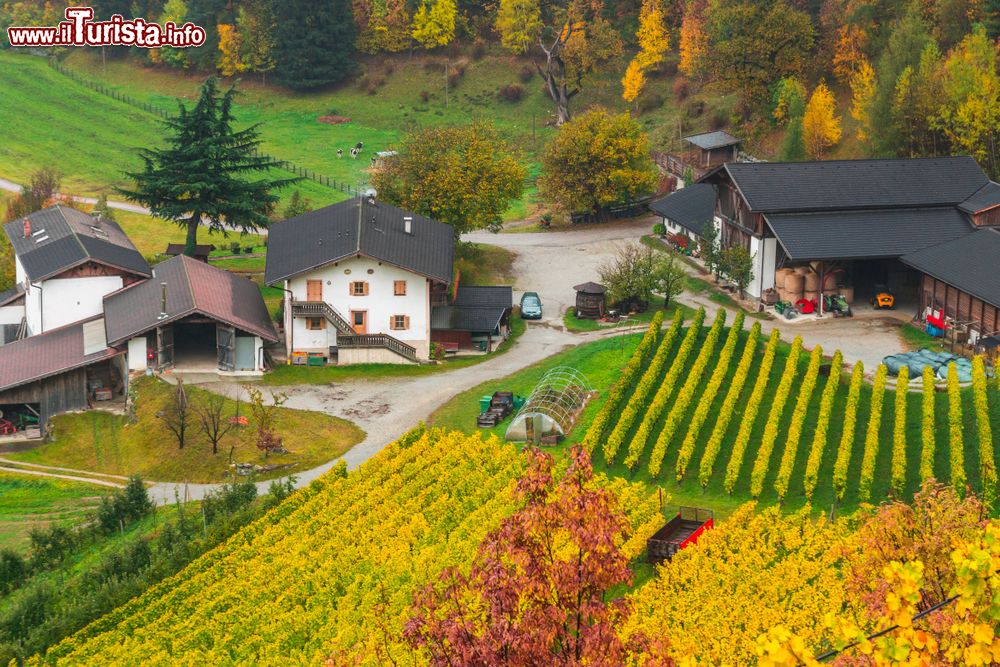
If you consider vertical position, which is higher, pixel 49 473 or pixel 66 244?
pixel 66 244

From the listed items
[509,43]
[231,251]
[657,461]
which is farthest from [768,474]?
[509,43]

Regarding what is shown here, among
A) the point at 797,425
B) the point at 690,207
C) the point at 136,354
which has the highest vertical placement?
the point at 690,207

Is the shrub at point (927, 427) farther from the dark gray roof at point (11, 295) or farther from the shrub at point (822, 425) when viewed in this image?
the dark gray roof at point (11, 295)

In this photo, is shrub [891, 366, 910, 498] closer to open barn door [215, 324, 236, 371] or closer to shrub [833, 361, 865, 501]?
shrub [833, 361, 865, 501]

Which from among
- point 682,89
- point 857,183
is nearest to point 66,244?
point 857,183

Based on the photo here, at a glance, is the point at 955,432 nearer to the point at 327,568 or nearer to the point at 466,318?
Answer: the point at 327,568

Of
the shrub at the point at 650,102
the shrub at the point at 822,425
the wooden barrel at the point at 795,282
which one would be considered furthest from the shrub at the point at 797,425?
the shrub at the point at 650,102

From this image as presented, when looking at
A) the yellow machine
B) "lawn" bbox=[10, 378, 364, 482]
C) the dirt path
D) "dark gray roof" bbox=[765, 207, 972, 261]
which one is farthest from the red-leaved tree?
the yellow machine
